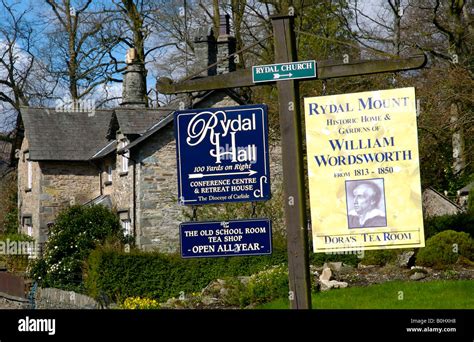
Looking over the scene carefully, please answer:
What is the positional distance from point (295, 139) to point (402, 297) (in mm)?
7362

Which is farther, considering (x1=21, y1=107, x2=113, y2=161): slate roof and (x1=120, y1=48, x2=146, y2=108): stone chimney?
(x1=21, y1=107, x2=113, y2=161): slate roof

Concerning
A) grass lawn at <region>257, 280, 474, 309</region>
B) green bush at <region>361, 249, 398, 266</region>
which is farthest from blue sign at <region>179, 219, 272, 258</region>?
Result: green bush at <region>361, 249, 398, 266</region>

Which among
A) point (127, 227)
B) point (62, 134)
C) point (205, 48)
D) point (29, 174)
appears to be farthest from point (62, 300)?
point (29, 174)

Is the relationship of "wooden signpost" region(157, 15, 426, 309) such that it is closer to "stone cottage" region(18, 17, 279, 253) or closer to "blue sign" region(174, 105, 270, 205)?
"blue sign" region(174, 105, 270, 205)

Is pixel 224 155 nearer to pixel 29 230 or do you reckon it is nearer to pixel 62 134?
pixel 62 134

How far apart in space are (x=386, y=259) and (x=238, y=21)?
17.2 m

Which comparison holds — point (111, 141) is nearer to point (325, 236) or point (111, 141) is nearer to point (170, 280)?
point (170, 280)

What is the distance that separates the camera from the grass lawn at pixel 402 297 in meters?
15.9

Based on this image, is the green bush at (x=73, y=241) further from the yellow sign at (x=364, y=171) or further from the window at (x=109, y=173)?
the yellow sign at (x=364, y=171)

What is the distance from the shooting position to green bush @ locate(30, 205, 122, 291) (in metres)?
27.7

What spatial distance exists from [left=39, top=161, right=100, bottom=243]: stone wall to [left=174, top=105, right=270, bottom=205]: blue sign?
26.2 metres

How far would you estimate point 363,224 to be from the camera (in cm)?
965
